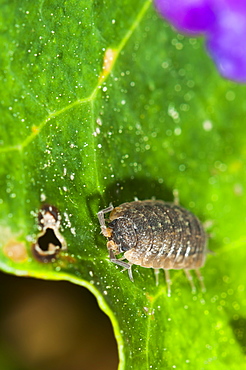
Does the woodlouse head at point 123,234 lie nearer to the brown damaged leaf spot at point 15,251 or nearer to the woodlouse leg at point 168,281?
the woodlouse leg at point 168,281

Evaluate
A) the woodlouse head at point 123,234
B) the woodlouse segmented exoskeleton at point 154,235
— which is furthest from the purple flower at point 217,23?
the woodlouse head at point 123,234

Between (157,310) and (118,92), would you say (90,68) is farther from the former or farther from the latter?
(157,310)

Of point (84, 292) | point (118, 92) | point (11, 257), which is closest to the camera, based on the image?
point (11, 257)

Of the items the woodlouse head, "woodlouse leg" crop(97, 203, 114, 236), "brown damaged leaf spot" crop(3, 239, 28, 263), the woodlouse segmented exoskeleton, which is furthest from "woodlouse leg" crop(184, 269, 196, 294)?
"brown damaged leaf spot" crop(3, 239, 28, 263)

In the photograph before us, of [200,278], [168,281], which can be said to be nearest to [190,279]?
[200,278]

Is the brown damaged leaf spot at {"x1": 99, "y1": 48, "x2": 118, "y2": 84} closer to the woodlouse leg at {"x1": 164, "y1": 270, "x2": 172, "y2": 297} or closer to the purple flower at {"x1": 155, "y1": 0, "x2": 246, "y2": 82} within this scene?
the purple flower at {"x1": 155, "y1": 0, "x2": 246, "y2": 82}

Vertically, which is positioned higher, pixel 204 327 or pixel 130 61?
pixel 130 61

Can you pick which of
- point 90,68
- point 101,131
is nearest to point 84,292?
point 101,131
